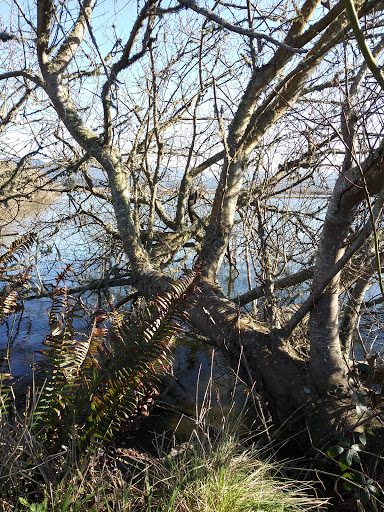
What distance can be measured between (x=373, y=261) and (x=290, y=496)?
65.1 inches

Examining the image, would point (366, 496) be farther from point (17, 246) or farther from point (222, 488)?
point (17, 246)

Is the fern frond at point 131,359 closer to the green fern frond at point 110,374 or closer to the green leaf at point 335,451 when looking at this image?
the green fern frond at point 110,374

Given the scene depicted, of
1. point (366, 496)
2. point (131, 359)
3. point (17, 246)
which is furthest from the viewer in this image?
point (17, 246)

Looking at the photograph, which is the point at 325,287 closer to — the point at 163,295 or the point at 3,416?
the point at 163,295

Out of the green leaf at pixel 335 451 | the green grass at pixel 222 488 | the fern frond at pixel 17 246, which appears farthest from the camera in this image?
the fern frond at pixel 17 246

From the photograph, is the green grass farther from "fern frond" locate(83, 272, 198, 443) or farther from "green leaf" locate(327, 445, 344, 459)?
"fern frond" locate(83, 272, 198, 443)

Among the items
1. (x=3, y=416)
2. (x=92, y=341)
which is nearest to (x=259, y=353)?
(x=92, y=341)

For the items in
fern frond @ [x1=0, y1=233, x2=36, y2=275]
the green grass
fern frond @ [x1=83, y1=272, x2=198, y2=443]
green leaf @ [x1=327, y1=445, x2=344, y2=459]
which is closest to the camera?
the green grass

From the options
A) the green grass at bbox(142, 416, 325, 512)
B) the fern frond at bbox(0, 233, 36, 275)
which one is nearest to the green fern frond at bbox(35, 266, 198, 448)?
the green grass at bbox(142, 416, 325, 512)

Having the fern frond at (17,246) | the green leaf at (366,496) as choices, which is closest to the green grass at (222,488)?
the green leaf at (366,496)

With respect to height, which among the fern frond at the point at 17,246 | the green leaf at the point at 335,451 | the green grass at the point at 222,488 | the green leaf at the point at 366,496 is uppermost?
the fern frond at the point at 17,246

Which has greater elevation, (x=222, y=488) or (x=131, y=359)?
(x=131, y=359)

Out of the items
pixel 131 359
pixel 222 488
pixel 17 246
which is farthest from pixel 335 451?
pixel 17 246

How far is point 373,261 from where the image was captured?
281 cm
